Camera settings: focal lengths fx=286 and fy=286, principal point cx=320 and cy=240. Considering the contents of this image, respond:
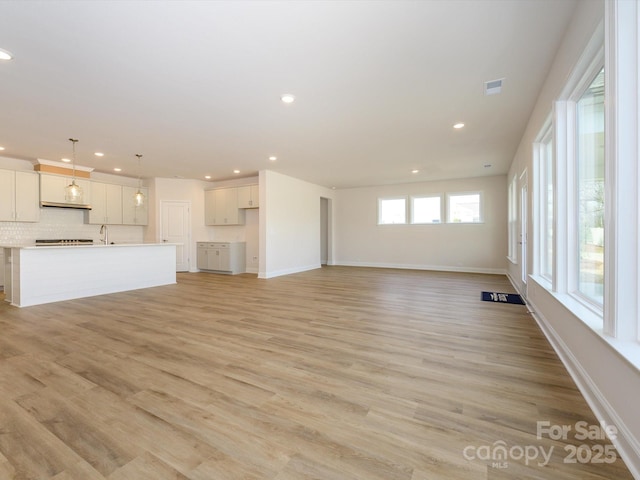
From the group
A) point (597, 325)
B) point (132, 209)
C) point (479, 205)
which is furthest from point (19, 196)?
point (479, 205)

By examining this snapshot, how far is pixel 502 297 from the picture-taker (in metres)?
4.83

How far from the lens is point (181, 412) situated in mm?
1722

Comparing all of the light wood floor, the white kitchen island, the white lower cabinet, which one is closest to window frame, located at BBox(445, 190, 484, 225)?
the light wood floor

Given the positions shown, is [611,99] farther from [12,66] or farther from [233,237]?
[233,237]

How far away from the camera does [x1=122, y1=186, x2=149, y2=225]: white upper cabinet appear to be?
7.52 metres

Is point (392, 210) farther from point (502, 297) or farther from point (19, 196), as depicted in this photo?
point (19, 196)

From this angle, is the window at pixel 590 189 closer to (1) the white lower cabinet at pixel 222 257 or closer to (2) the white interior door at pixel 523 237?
(2) the white interior door at pixel 523 237

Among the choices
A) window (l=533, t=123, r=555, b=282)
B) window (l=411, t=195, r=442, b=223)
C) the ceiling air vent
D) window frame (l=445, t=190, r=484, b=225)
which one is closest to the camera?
the ceiling air vent

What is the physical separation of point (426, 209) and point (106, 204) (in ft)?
28.9

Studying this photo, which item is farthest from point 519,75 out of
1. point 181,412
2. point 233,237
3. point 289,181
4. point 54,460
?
point 233,237

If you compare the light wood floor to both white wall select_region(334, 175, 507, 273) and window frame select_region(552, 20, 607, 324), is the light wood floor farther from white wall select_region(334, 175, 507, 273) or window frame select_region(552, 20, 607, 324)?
white wall select_region(334, 175, 507, 273)

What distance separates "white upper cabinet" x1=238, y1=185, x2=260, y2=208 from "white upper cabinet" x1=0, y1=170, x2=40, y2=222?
4260mm

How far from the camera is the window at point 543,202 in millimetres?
3498

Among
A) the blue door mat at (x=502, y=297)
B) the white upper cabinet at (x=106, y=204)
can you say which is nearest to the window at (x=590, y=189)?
the blue door mat at (x=502, y=297)
